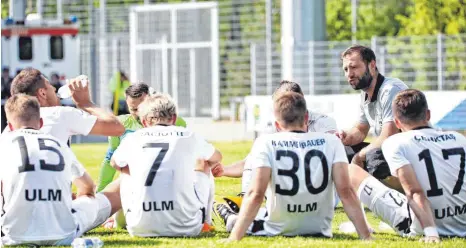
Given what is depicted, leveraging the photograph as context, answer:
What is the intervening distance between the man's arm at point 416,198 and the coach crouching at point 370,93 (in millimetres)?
1852

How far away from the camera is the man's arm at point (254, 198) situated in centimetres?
919

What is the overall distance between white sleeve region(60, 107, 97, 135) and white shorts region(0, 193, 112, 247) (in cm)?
53

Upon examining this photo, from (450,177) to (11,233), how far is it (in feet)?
10.6

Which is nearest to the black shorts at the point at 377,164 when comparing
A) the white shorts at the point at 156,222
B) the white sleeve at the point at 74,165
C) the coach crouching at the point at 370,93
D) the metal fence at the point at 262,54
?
the coach crouching at the point at 370,93

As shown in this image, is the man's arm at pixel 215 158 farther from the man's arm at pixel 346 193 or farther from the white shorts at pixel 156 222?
the man's arm at pixel 346 193

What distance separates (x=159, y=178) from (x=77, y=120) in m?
0.92

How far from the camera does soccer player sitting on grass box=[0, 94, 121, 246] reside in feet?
29.7

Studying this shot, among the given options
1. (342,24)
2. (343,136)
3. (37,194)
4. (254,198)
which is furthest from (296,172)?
(342,24)

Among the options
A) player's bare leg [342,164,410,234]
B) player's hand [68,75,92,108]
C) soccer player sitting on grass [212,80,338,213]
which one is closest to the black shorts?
soccer player sitting on grass [212,80,338,213]

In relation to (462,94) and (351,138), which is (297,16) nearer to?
(462,94)

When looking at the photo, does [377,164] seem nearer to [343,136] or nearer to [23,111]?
[343,136]

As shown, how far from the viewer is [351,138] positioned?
12320 millimetres

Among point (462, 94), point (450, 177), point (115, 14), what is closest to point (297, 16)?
point (462, 94)

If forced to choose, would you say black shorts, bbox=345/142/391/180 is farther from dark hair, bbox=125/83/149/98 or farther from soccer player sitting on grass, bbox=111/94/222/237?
dark hair, bbox=125/83/149/98
